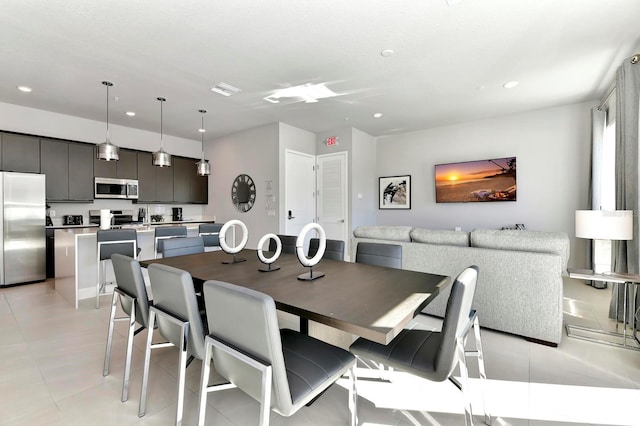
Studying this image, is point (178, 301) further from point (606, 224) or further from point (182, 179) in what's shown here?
point (182, 179)

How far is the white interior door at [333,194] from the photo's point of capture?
5852mm

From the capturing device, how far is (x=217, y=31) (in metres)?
2.61

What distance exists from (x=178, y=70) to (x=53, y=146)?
124 inches

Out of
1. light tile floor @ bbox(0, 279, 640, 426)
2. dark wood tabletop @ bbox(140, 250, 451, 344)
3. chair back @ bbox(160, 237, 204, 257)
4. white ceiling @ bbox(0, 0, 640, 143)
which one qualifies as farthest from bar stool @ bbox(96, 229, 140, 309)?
white ceiling @ bbox(0, 0, 640, 143)

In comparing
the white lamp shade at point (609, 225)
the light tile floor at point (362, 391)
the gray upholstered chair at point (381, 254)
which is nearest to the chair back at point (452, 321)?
the light tile floor at point (362, 391)

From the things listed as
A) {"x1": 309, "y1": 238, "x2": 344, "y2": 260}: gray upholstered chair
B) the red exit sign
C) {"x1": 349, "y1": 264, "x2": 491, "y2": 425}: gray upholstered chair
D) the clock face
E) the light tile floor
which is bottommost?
the light tile floor

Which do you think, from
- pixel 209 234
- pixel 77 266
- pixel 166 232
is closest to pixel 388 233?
pixel 209 234

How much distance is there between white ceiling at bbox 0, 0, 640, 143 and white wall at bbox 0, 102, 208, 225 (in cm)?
32

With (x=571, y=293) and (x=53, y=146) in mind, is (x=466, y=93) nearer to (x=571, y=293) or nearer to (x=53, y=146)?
(x=571, y=293)

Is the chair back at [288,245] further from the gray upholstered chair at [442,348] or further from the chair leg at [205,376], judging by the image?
the chair leg at [205,376]

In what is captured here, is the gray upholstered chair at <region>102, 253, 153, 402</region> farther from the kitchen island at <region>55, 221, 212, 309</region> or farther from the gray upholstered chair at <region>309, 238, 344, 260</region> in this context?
the kitchen island at <region>55, 221, 212, 309</region>

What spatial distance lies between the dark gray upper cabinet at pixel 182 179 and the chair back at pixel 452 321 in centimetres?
619

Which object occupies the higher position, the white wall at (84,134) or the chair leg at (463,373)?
the white wall at (84,134)

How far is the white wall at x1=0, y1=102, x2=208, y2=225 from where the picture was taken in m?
4.53
